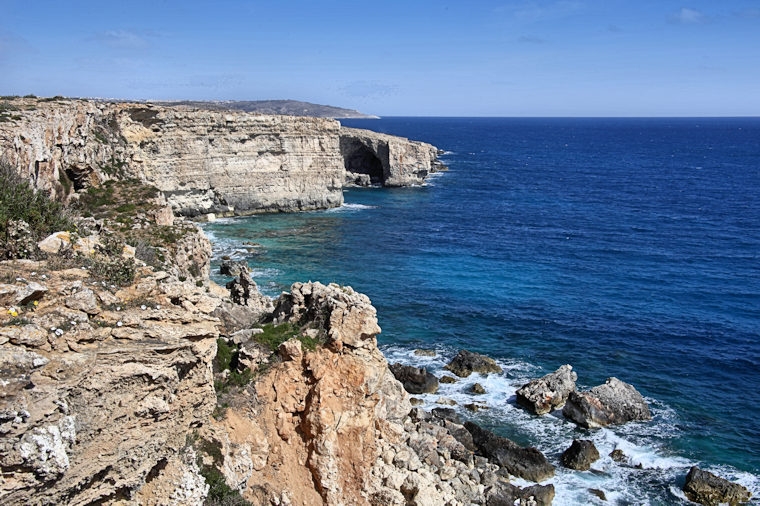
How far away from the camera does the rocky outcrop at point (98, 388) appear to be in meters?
8.59

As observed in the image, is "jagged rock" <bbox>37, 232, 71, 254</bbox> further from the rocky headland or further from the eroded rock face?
the eroded rock face

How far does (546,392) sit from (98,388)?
2441 cm

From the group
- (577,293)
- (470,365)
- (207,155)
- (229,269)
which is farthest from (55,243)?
(207,155)

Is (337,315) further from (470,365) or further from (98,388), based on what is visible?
(470,365)

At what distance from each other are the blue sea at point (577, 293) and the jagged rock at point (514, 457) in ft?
2.53

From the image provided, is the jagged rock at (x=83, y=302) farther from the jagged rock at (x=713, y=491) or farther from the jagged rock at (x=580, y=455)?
the jagged rock at (x=713, y=491)

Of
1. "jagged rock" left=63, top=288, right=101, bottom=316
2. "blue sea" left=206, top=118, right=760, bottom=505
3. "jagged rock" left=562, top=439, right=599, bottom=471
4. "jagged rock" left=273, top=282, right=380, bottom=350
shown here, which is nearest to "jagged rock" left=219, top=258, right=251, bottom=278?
"blue sea" left=206, top=118, right=760, bottom=505

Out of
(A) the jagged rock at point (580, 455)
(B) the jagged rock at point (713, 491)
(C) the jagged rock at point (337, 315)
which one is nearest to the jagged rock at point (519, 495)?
(A) the jagged rock at point (580, 455)

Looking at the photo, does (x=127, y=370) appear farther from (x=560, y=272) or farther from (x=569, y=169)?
(x=569, y=169)

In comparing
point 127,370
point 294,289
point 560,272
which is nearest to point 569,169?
point 560,272

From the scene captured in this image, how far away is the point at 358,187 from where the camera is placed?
9594 cm

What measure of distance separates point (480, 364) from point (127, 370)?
25.8m

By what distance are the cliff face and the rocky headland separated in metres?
12.1

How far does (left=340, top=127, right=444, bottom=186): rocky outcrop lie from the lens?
316ft
